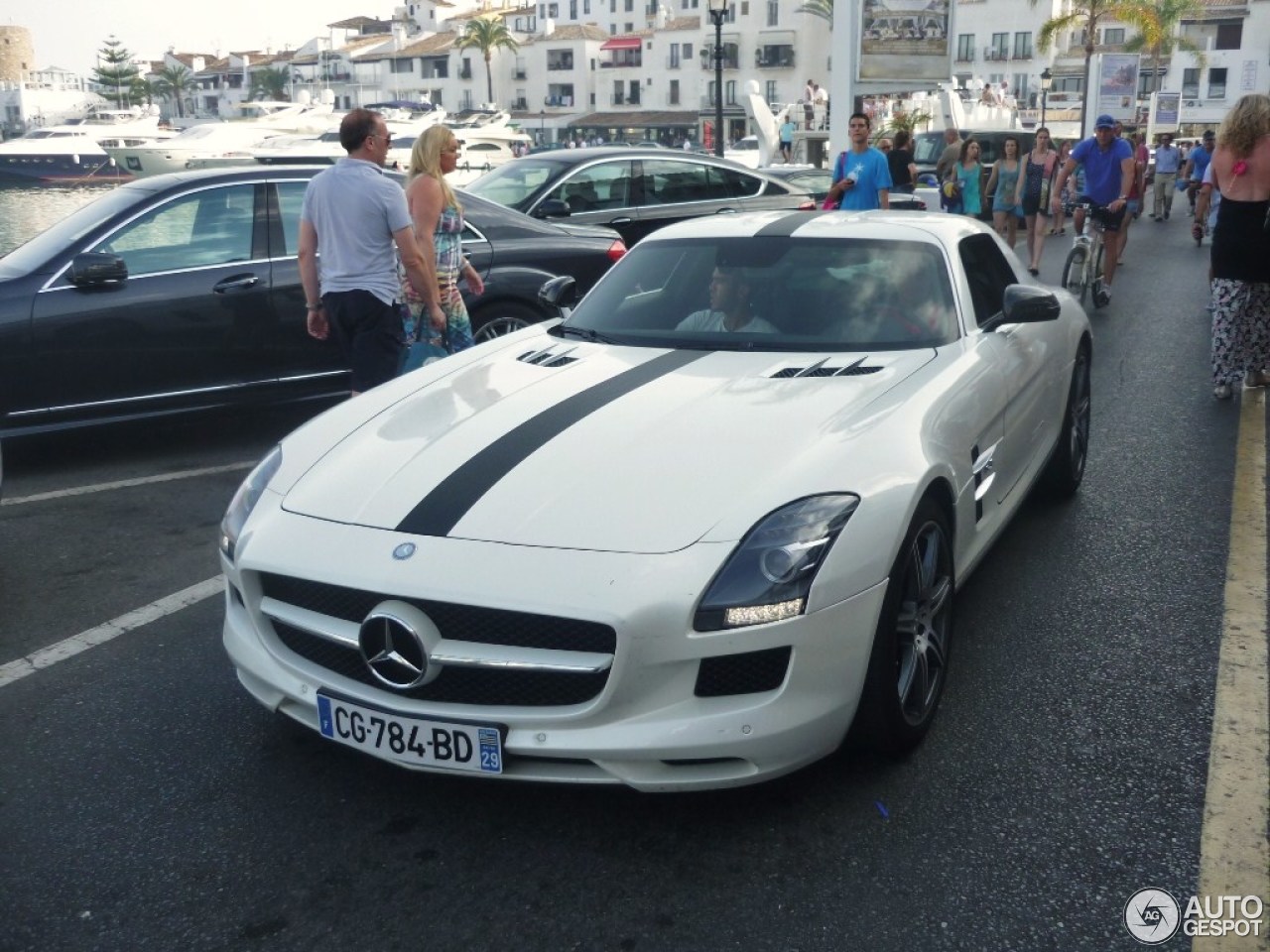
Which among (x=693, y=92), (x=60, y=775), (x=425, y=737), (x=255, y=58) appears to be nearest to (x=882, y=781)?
(x=425, y=737)

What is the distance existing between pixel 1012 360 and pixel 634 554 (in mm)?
2178

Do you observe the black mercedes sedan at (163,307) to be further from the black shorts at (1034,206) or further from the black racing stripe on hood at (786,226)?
the black shorts at (1034,206)

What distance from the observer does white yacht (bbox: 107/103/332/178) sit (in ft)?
124

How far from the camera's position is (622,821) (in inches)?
118

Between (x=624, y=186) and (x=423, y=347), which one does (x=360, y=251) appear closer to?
(x=423, y=347)

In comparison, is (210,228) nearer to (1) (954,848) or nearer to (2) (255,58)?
(1) (954,848)

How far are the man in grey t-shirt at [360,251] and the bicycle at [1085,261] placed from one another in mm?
7347

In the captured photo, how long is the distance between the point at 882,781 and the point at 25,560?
12.2ft

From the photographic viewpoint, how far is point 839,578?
2.85 m

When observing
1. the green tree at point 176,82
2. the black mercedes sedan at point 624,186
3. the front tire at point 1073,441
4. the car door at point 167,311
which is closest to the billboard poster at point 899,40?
the black mercedes sedan at point 624,186

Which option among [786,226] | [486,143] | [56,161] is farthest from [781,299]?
[486,143]

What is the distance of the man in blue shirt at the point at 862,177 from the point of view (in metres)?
10.1

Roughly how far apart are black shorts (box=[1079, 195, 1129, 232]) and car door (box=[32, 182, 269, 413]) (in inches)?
307

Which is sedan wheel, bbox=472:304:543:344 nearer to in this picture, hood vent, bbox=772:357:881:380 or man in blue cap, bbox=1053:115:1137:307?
hood vent, bbox=772:357:881:380
